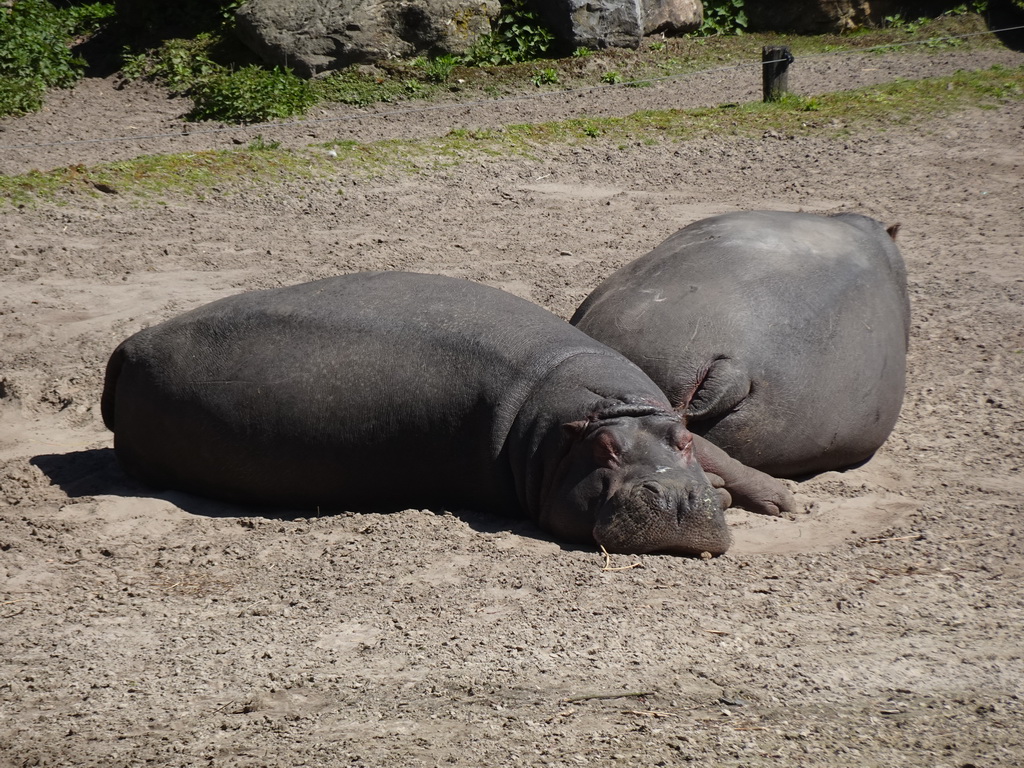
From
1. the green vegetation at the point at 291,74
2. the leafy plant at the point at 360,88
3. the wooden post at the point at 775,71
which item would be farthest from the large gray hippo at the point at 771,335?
the leafy plant at the point at 360,88

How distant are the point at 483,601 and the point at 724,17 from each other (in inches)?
477

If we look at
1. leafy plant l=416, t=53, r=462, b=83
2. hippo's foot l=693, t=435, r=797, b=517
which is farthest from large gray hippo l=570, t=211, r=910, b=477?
leafy plant l=416, t=53, r=462, b=83

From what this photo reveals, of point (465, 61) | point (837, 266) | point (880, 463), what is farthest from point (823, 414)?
point (465, 61)

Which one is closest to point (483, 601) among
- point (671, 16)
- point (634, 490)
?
point (634, 490)

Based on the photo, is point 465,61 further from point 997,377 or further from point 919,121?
point 997,377

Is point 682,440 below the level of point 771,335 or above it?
below

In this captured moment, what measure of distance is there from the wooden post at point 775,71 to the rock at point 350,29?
3.45 meters

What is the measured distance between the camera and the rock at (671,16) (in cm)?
1364

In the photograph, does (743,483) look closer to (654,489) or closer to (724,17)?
(654,489)

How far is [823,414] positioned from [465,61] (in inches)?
349

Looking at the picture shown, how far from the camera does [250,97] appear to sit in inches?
437

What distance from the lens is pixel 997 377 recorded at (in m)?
6.14

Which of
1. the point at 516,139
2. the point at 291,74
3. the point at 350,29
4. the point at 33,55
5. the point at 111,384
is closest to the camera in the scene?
the point at 111,384

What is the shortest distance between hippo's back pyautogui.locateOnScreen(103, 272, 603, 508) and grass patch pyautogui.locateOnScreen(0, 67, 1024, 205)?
4.00 metres
